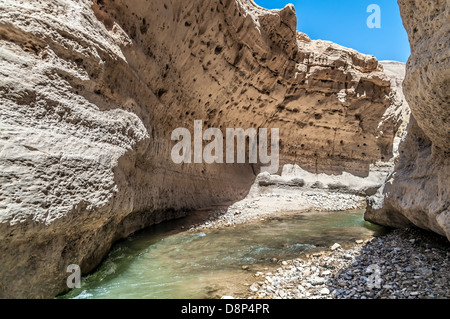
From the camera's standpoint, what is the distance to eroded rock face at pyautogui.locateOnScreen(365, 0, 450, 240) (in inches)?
123

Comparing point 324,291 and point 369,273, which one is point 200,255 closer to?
point 324,291

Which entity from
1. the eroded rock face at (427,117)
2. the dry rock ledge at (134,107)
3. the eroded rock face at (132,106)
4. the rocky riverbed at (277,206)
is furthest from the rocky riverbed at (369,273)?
the rocky riverbed at (277,206)

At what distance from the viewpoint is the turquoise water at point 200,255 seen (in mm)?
3982

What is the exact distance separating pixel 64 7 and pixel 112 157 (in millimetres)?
2809

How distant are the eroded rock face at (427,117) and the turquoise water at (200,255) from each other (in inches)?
72.8

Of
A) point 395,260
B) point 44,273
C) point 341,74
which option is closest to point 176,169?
point 44,273

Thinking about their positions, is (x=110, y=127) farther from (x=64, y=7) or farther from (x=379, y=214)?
(x=379, y=214)

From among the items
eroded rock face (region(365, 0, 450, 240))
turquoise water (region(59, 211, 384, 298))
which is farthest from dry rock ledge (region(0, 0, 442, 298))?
turquoise water (region(59, 211, 384, 298))

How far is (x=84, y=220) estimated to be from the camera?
3980mm

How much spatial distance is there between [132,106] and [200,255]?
12.6 ft

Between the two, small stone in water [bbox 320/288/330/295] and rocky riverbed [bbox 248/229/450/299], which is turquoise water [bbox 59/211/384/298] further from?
small stone in water [bbox 320/288/330/295]

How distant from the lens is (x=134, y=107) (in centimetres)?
627

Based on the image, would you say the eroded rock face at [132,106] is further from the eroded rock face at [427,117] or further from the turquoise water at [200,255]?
the eroded rock face at [427,117]

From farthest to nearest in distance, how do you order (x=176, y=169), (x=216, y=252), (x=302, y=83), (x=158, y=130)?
(x=302, y=83) → (x=176, y=169) → (x=158, y=130) → (x=216, y=252)
